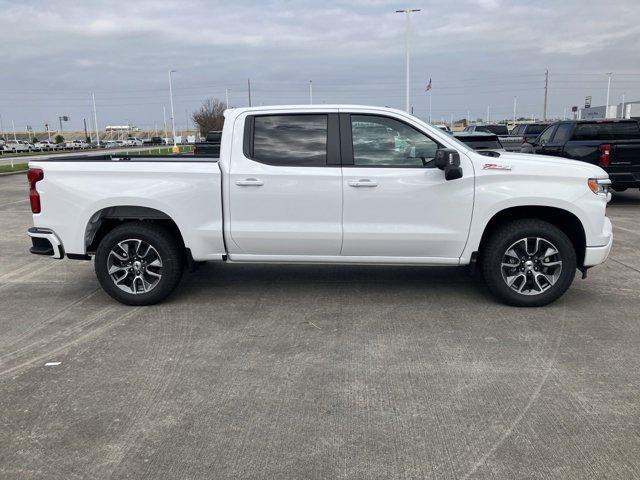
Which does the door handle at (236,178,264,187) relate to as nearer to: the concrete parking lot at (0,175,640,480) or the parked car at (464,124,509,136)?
the concrete parking lot at (0,175,640,480)

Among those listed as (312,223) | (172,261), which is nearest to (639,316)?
(312,223)

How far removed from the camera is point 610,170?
11961 millimetres

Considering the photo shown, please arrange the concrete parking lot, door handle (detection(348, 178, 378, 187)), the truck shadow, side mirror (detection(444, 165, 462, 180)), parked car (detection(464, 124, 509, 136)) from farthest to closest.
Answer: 1. parked car (detection(464, 124, 509, 136))
2. the truck shadow
3. door handle (detection(348, 178, 378, 187))
4. side mirror (detection(444, 165, 462, 180))
5. the concrete parking lot

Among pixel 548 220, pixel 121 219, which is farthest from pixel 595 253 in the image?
pixel 121 219

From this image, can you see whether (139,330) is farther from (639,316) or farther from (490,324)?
(639,316)

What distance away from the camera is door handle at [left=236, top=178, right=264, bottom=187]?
5492 millimetres

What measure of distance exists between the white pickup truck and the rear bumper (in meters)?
0.01

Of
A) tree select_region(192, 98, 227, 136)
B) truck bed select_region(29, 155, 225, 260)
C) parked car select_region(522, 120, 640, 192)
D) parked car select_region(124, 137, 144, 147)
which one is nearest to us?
truck bed select_region(29, 155, 225, 260)

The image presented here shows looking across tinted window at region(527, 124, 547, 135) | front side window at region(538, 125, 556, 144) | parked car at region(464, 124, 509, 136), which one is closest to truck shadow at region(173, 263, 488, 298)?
front side window at region(538, 125, 556, 144)

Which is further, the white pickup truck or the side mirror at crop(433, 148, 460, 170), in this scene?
the white pickup truck

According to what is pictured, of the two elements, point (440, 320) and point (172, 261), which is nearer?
point (440, 320)

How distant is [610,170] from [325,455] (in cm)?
1101

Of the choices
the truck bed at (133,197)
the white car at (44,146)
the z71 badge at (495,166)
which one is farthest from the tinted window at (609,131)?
the white car at (44,146)

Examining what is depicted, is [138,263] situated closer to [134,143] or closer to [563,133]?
[563,133]
